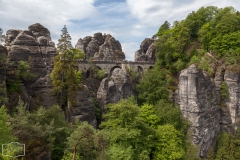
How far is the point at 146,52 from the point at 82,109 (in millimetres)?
31325

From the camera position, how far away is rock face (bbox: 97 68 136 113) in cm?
2730

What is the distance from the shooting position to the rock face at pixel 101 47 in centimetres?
4331

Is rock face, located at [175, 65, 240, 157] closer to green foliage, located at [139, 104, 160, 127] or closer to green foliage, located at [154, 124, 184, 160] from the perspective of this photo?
green foliage, located at [139, 104, 160, 127]

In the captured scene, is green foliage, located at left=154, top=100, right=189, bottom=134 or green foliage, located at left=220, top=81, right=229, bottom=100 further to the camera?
green foliage, located at left=220, top=81, right=229, bottom=100

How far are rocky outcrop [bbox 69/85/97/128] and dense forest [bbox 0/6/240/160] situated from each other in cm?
96

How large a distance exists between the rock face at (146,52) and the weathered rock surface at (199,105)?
650 inches

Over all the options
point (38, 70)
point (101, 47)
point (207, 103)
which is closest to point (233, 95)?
point (207, 103)

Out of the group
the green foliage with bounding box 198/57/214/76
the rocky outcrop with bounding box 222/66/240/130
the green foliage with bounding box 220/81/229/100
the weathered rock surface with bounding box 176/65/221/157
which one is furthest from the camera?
the green foliage with bounding box 198/57/214/76

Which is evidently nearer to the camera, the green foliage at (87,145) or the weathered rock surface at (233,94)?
the green foliage at (87,145)

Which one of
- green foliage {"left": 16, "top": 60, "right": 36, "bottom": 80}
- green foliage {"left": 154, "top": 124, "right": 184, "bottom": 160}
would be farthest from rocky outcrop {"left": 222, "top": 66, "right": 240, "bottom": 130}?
green foliage {"left": 16, "top": 60, "right": 36, "bottom": 80}

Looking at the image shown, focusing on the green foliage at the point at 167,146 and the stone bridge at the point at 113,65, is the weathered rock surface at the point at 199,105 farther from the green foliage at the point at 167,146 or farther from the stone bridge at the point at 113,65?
the stone bridge at the point at 113,65

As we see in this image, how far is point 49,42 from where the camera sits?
24.8 meters

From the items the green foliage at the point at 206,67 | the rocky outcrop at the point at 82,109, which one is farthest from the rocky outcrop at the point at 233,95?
the rocky outcrop at the point at 82,109

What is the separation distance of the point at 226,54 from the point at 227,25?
6.22m
